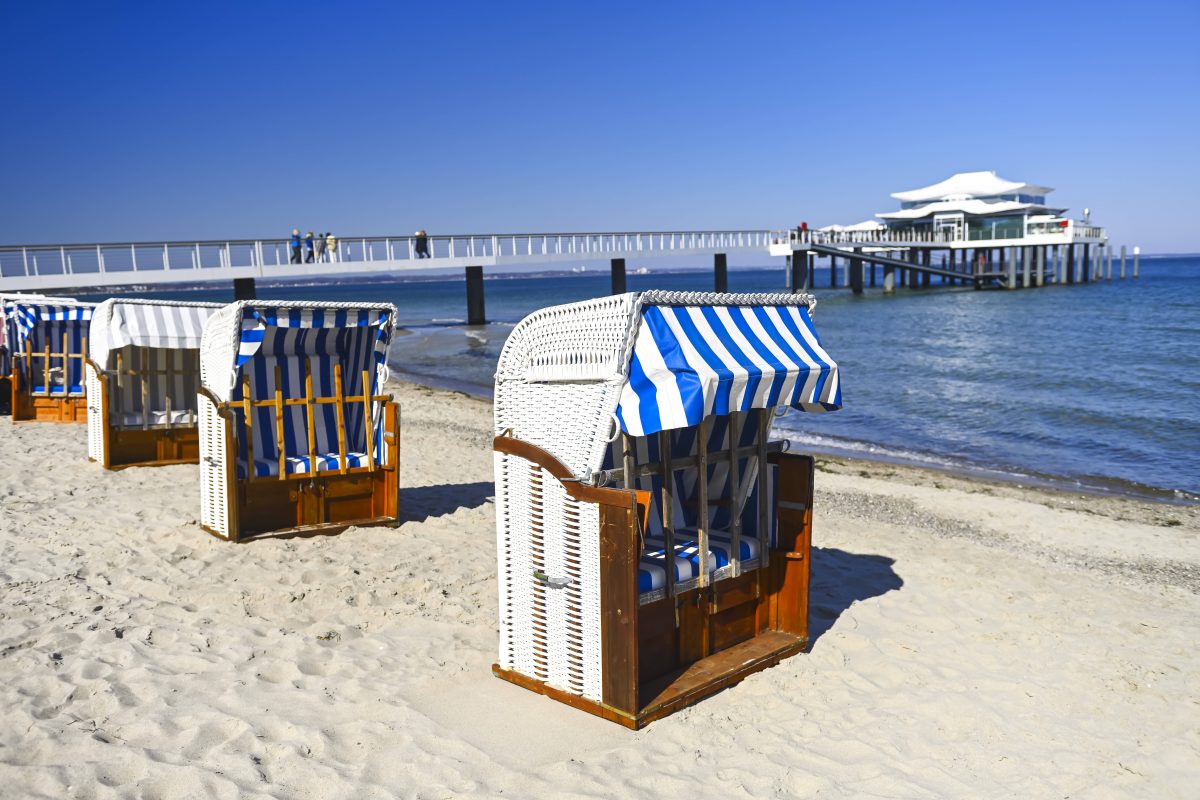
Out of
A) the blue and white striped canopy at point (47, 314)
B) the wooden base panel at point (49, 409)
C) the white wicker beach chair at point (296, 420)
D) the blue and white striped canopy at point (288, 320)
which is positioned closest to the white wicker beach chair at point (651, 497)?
the blue and white striped canopy at point (288, 320)

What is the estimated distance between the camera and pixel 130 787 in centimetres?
362

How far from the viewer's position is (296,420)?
25.3ft

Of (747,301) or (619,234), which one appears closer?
(747,301)

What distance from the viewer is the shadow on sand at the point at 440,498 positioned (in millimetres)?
8320

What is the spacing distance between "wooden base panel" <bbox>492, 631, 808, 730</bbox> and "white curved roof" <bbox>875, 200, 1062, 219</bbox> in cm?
5346

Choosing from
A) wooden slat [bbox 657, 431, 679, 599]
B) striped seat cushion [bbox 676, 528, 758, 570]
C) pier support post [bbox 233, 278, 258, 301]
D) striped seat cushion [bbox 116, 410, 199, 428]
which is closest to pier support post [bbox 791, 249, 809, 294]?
pier support post [bbox 233, 278, 258, 301]

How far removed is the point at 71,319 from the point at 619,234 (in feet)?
91.5

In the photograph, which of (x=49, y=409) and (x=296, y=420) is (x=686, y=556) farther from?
(x=49, y=409)

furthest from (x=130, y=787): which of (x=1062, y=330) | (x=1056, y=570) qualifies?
(x=1062, y=330)

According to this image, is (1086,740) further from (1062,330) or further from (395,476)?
(1062,330)

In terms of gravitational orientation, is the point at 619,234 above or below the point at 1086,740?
above

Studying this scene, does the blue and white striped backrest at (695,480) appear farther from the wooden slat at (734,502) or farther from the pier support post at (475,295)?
the pier support post at (475,295)

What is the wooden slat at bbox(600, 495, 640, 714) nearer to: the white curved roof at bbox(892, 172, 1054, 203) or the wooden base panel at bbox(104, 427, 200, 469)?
the wooden base panel at bbox(104, 427, 200, 469)

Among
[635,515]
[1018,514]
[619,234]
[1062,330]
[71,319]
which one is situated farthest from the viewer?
[619,234]
